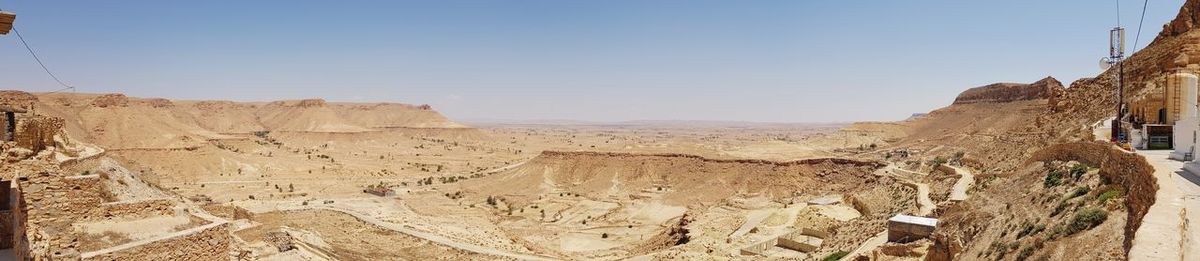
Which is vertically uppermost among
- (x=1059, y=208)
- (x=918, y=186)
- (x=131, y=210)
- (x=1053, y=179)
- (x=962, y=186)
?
(x=1053, y=179)

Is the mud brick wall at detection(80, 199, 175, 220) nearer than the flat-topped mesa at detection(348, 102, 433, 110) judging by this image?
Yes

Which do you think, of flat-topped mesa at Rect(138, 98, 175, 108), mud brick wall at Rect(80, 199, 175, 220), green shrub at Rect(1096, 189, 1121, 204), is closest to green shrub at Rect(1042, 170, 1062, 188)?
green shrub at Rect(1096, 189, 1121, 204)

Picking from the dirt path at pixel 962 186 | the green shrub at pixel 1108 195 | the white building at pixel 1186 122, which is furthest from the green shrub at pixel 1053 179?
the dirt path at pixel 962 186

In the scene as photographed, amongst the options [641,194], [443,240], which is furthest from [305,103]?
[443,240]

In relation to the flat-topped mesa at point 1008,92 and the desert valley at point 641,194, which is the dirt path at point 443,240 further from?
the flat-topped mesa at point 1008,92

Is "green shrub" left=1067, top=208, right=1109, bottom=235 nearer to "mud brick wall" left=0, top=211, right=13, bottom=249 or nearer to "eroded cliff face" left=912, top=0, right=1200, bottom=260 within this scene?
"eroded cliff face" left=912, top=0, right=1200, bottom=260

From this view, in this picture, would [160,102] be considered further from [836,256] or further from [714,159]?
[836,256]

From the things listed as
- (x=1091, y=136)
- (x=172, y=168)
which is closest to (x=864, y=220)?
(x=1091, y=136)
